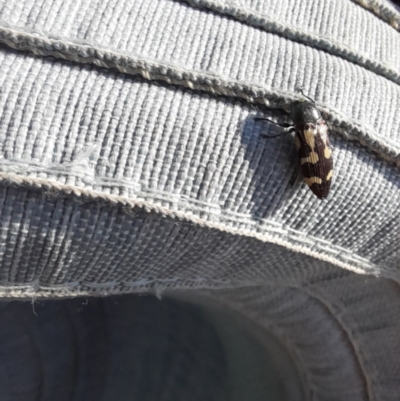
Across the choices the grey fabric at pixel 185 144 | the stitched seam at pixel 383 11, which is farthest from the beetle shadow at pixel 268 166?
the stitched seam at pixel 383 11

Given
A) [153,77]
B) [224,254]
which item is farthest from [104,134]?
[224,254]

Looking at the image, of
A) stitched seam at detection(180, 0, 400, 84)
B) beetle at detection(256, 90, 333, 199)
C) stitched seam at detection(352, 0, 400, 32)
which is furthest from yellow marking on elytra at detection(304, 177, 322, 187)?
stitched seam at detection(352, 0, 400, 32)

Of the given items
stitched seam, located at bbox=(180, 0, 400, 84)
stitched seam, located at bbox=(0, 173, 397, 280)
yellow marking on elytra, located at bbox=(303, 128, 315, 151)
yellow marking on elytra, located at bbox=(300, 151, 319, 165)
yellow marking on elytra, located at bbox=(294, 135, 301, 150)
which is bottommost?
stitched seam, located at bbox=(0, 173, 397, 280)

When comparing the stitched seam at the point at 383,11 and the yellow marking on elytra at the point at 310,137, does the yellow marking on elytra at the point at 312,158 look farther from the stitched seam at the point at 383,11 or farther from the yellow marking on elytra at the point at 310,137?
the stitched seam at the point at 383,11

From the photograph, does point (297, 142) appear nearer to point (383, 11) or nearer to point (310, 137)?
point (310, 137)

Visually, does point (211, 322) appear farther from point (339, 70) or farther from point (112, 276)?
point (339, 70)

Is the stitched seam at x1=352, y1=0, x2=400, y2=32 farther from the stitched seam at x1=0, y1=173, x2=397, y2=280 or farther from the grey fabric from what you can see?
the stitched seam at x1=0, y1=173, x2=397, y2=280
